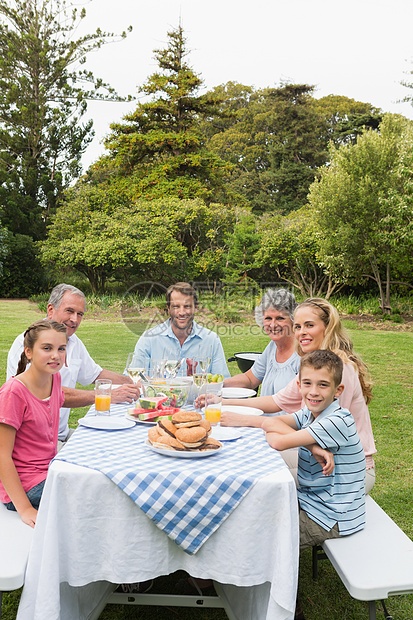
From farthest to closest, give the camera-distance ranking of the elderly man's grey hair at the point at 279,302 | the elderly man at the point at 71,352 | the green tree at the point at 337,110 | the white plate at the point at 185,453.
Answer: the green tree at the point at 337,110
the elderly man's grey hair at the point at 279,302
the elderly man at the point at 71,352
the white plate at the point at 185,453

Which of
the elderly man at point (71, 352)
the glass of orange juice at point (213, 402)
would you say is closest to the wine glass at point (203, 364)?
the glass of orange juice at point (213, 402)

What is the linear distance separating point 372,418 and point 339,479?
419cm

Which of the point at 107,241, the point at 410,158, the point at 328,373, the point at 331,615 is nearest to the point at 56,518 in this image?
the point at 328,373

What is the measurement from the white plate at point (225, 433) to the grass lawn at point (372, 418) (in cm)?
93

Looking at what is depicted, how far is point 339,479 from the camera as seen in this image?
214 centimetres

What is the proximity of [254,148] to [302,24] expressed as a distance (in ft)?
20.7

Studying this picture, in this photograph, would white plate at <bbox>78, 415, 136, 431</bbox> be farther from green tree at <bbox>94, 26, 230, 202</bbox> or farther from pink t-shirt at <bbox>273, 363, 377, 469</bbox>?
green tree at <bbox>94, 26, 230, 202</bbox>

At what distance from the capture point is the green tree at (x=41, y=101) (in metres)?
20.6

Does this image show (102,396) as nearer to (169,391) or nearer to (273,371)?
(169,391)

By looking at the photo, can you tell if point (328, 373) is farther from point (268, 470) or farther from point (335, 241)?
point (335, 241)

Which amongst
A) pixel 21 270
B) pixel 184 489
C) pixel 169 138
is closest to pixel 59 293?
pixel 184 489

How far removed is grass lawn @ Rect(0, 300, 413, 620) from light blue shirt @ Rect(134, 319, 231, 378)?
4.40 ft

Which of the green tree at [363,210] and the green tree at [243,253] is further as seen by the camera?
the green tree at [243,253]

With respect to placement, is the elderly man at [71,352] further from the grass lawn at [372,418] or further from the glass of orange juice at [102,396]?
the grass lawn at [372,418]
